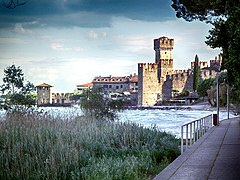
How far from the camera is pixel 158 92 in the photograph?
198 ft

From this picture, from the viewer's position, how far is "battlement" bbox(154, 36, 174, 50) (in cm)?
6389

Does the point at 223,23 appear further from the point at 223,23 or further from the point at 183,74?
the point at 183,74

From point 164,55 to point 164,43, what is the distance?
1701 millimetres

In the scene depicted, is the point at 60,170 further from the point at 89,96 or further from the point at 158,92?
the point at 158,92

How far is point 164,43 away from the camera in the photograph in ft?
211

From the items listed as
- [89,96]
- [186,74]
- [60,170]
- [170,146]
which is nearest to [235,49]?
[60,170]

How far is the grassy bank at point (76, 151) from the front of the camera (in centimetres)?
738

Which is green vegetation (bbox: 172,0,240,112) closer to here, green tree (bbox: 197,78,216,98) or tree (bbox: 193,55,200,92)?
green tree (bbox: 197,78,216,98)

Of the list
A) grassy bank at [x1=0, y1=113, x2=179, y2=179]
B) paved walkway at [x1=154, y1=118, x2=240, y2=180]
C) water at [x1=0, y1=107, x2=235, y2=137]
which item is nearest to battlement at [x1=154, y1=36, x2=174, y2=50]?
water at [x1=0, y1=107, x2=235, y2=137]

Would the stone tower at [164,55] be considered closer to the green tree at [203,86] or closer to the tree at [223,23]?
the green tree at [203,86]

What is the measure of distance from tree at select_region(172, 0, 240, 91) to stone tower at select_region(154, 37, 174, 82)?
4954 cm

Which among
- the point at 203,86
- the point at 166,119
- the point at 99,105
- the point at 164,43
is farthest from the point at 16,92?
the point at 164,43

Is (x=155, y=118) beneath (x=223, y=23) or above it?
beneath

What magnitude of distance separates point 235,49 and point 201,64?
54.0 meters
